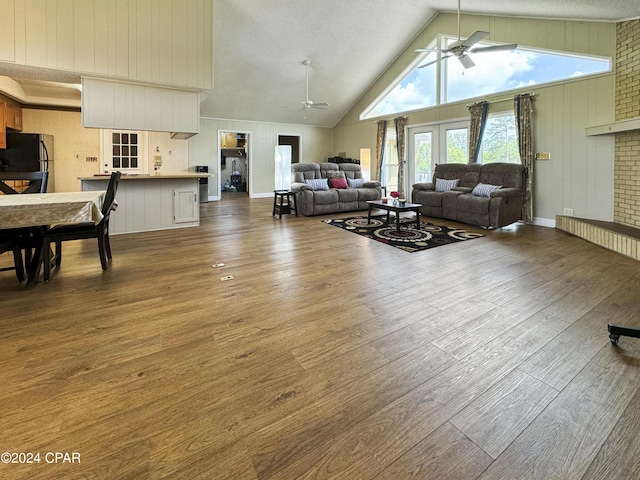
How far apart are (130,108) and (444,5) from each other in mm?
6456

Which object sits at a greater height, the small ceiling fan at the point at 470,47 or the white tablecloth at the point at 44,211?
the small ceiling fan at the point at 470,47

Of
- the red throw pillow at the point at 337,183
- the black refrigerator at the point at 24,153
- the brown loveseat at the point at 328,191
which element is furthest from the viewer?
the red throw pillow at the point at 337,183

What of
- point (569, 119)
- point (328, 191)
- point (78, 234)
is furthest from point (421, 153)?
point (78, 234)

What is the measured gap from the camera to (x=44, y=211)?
2773 mm

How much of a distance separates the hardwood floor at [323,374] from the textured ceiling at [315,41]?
4224mm

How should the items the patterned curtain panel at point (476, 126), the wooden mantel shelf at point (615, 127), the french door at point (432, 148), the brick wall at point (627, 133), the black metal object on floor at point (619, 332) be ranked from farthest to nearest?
1. the french door at point (432, 148)
2. the patterned curtain panel at point (476, 126)
3. the brick wall at point (627, 133)
4. the wooden mantel shelf at point (615, 127)
5. the black metal object on floor at point (619, 332)

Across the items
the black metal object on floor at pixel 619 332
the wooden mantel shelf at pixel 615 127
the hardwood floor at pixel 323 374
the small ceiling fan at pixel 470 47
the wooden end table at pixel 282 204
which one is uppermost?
the small ceiling fan at pixel 470 47

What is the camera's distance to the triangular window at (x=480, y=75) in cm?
566

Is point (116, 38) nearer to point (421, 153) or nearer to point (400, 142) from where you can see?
point (400, 142)

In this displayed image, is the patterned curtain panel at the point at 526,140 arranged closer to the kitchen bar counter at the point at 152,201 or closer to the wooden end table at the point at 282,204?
the wooden end table at the point at 282,204

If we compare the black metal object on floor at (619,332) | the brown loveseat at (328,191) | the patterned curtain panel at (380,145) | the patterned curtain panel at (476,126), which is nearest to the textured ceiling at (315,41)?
the patterned curtain panel at (380,145)

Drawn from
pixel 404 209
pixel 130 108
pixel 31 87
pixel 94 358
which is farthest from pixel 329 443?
pixel 31 87

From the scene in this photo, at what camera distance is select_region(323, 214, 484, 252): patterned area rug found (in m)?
4.61

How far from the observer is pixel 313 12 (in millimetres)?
6691
